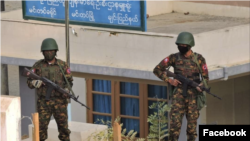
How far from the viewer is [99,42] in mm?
12461

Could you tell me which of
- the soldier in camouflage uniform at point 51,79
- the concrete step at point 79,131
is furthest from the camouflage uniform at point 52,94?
the concrete step at point 79,131

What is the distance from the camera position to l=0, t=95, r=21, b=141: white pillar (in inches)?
263

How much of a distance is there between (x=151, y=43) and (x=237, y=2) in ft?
11.6

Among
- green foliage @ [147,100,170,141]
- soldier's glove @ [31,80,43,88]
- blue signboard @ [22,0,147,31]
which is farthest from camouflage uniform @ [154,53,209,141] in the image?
soldier's glove @ [31,80,43,88]

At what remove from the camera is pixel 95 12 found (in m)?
11.0

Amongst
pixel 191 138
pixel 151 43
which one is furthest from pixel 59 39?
pixel 191 138

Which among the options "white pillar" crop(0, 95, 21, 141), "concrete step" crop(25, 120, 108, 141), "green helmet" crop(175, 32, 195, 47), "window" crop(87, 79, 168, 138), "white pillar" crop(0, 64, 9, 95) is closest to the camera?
"white pillar" crop(0, 95, 21, 141)

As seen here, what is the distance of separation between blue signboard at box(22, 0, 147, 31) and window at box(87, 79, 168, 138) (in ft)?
16.1

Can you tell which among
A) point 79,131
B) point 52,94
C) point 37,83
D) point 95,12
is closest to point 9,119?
point 37,83

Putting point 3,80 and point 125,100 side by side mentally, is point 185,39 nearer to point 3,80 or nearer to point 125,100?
point 125,100

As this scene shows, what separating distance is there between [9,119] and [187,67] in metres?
3.35

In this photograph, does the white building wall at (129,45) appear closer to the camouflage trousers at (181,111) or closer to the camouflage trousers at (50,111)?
the camouflage trousers at (181,111)

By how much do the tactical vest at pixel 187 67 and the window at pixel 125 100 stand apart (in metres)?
6.40

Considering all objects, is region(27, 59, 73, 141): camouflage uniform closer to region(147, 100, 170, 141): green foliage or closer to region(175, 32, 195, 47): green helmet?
region(147, 100, 170, 141): green foliage
